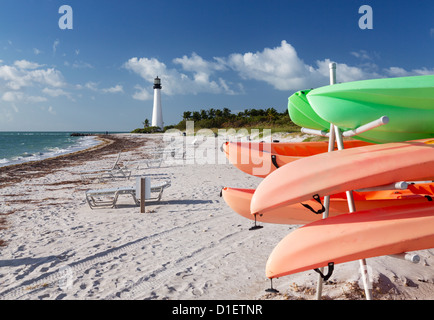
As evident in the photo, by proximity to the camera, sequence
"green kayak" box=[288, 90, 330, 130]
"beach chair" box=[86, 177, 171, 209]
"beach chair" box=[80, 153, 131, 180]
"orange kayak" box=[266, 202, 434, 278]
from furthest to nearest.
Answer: "beach chair" box=[80, 153, 131, 180]
"beach chair" box=[86, 177, 171, 209]
"green kayak" box=[288, 90, 330, 130]
"orange kayak" box=[266, 202, 434, 278]

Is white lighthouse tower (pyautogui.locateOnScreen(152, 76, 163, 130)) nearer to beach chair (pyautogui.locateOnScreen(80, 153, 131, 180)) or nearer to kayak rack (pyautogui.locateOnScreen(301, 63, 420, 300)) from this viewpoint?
beach chair (pyautogui.locateOnScreen(80, 153, 131, 180))

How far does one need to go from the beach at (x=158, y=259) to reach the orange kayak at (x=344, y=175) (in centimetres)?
124

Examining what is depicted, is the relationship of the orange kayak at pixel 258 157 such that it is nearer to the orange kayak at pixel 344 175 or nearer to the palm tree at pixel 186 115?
the orange kayak at pixel 344 175

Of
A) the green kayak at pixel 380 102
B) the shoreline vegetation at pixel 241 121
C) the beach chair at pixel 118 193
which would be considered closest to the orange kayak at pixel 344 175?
the green kayak at pixel 380 102

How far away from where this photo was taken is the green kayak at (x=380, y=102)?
7.14 ft

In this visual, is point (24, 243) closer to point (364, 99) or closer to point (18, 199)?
point (18, 199)

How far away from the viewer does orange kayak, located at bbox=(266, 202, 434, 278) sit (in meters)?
1.99

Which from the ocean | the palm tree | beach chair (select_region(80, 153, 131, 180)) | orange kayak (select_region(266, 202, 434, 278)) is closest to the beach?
orange kayak (select_region(266, 202, 434, 278))

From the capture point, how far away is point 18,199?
8.02m

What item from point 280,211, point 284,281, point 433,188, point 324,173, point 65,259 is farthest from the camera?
point 65,259

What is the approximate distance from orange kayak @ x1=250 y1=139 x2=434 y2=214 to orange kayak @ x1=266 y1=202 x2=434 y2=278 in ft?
0.78

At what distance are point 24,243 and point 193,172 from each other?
6.84 metres

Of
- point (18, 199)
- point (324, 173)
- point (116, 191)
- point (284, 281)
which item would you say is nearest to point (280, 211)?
point (284, 281)

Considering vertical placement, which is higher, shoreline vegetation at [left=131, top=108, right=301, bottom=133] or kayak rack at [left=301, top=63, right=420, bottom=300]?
shoreline vegetation at [left=131, top=108, right=301, bottom=133]
